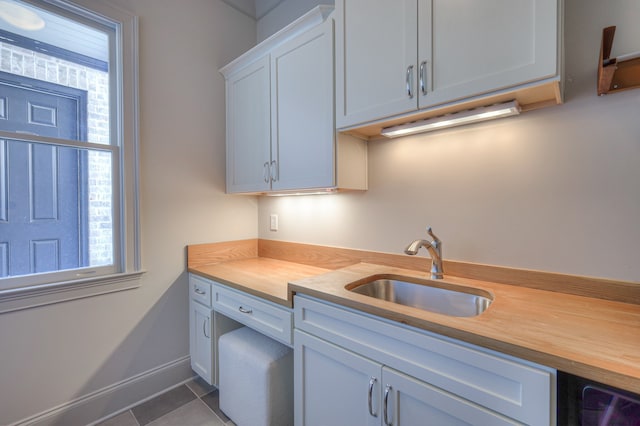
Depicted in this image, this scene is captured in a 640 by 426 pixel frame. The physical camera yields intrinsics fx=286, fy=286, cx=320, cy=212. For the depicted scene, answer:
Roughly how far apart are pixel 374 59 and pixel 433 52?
28cm

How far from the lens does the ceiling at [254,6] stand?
2.28 m

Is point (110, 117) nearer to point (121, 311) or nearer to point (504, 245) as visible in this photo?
A: point (121, 311)

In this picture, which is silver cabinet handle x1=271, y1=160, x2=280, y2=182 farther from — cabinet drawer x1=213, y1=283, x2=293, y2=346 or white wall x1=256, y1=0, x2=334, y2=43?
white wall x1=256, y1=0, x2=334, y2=43

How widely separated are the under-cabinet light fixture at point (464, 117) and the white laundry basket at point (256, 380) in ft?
4.19

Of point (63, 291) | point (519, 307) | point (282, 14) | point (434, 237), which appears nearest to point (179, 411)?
point (63, 291)

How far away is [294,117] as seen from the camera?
1.67 m

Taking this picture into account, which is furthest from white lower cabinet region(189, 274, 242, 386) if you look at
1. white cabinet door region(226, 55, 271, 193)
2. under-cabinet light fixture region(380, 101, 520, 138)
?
under-cabinet light fixture region(380, 101, 520, 138)

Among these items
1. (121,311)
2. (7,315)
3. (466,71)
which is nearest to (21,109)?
(7,315)

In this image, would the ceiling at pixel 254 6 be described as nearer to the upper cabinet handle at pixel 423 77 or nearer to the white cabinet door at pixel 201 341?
the upper cabinet handle at pixel 423 77

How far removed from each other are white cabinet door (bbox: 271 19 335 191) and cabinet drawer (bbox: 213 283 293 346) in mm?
664

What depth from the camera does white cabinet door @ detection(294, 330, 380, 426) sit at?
41.9 inches

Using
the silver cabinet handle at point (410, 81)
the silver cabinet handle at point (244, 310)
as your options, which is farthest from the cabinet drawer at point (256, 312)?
the silver cabinet handle at point (410, 81)

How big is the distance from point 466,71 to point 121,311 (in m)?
2.24

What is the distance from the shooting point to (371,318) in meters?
1.05
